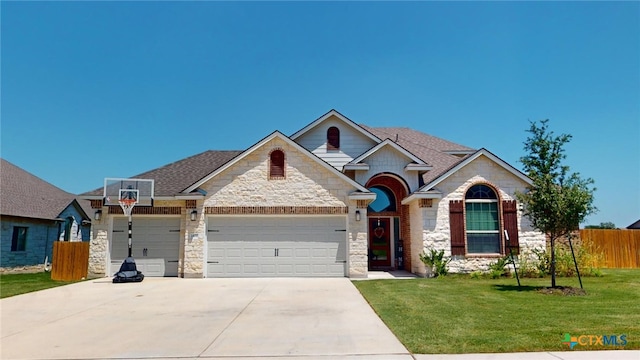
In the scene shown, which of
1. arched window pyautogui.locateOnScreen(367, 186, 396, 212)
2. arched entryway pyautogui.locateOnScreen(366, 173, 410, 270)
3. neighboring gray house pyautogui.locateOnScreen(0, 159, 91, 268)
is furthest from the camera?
neighboring gray house pyautogui.locateOnScreen(0, 159, 91, 268)

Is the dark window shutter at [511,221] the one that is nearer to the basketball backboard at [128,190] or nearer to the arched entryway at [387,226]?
the arched entryway at [387,226]

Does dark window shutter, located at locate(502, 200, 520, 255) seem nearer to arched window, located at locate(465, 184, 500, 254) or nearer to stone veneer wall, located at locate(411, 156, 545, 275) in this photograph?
stone veneer wall, located at locate(411, 156, 545, 275)

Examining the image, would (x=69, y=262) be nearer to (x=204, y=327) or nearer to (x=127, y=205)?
(x=127, y=205)

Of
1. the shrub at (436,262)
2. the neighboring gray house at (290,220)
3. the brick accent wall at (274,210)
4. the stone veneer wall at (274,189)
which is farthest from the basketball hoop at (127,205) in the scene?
the shrub at (436,262)

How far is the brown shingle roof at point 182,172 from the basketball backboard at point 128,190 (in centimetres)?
32

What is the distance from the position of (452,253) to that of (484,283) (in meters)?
2.17

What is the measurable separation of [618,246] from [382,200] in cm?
1122

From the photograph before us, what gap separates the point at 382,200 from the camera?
715 inches

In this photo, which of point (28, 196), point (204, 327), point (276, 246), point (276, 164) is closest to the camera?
point (204, 327)

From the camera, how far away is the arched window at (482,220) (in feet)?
50.2

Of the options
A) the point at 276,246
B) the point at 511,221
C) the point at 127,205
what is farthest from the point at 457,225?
the point at 127,205

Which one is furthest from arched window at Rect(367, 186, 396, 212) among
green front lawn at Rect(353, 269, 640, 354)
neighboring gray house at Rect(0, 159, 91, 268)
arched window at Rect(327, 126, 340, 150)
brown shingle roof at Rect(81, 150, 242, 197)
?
neighboring gray house at Rect(0, 159, 91, 268)

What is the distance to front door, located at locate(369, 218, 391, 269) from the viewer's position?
17969 mm

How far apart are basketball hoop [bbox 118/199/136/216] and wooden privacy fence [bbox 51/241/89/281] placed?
2840 millimetres
